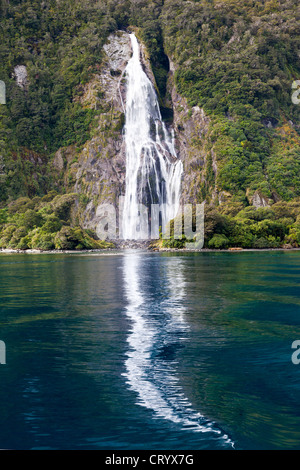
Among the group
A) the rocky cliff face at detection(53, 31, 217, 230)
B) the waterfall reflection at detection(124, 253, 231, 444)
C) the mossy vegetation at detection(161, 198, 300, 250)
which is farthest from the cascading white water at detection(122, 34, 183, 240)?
the waterfall reflection at detection(124, 253, 231, 444)

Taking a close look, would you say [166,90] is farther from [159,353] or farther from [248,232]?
[159,353]

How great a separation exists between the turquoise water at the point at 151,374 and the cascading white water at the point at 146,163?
8620 cm

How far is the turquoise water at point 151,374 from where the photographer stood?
301 inches

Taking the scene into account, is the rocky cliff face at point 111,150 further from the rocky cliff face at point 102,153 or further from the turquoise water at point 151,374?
the turquoise water at point 151,374

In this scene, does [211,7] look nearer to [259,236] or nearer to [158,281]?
[259,236]

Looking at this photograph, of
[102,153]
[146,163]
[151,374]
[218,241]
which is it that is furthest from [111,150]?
[151,374]

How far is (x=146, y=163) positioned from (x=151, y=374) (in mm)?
104022

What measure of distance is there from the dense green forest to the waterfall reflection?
203ft

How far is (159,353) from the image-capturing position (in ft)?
41.9

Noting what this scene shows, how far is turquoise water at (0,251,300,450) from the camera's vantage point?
7.64 meters

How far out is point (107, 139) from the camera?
393 feet

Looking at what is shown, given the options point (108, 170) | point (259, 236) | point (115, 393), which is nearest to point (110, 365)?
point (115, 393)

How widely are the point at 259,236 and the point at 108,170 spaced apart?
51.0 m

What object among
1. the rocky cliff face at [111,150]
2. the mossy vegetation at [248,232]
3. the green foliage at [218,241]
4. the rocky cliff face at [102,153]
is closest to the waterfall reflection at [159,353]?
the green foliage at [218,241]
